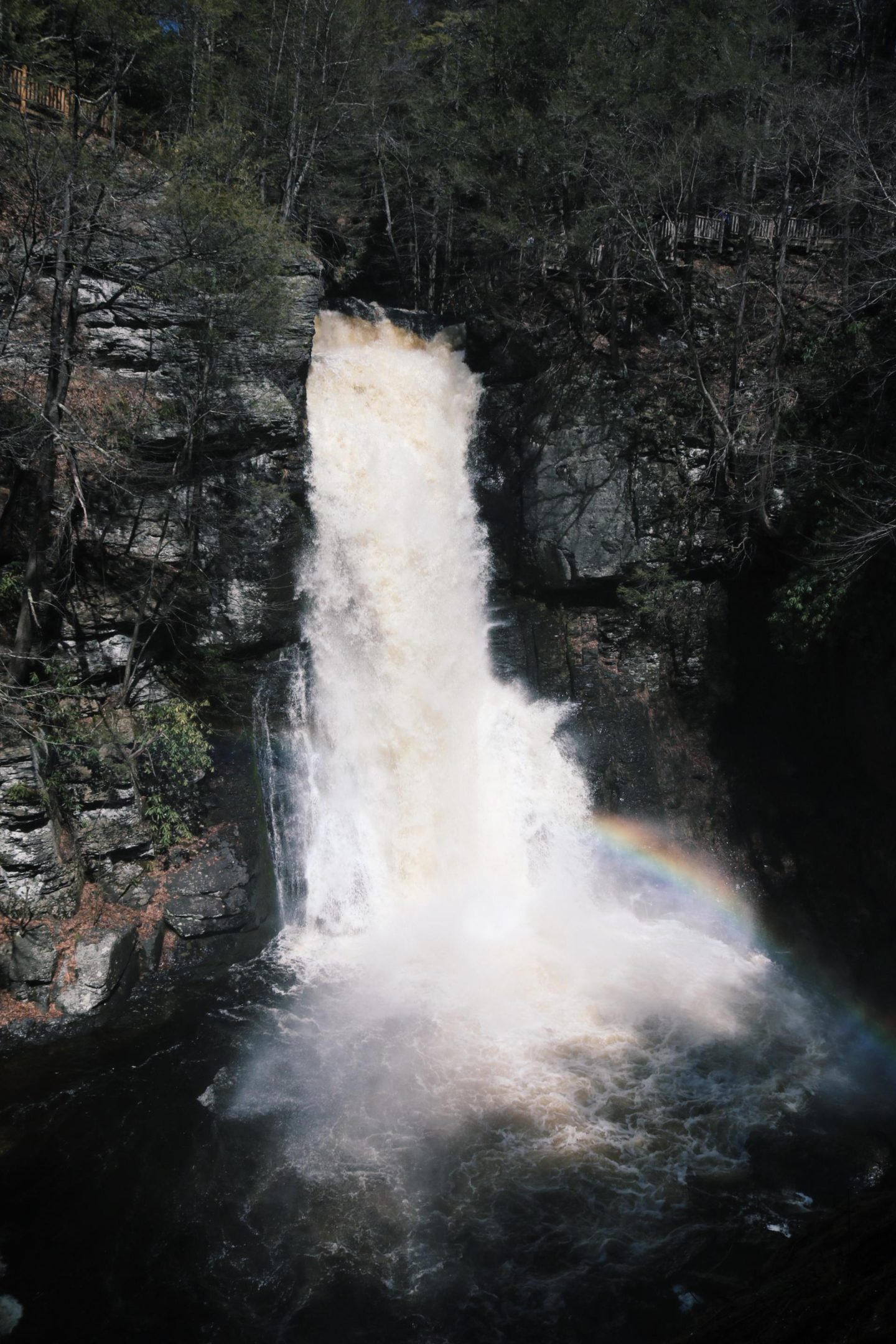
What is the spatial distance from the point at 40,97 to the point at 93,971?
16573 millimetres

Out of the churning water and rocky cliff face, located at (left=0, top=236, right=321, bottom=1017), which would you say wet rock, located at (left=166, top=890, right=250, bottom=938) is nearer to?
rocky cliff face, located at (left=0, top=236, right=321, bottom=1017)

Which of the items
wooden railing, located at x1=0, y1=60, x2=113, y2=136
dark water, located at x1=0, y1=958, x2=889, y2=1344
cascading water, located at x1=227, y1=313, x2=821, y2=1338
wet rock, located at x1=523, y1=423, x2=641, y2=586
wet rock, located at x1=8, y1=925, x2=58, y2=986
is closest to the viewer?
dark water, located at x1=0, y1=958, x2=889, y2=1344

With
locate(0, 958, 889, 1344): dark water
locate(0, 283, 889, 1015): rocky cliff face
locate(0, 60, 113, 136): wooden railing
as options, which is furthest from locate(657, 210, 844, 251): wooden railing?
locate(0, 958, 889, 1344): dark water

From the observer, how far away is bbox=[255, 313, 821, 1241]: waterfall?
803cm

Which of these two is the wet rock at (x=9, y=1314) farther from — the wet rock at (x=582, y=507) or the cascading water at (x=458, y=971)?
the wet rock at (x=582, y=507)

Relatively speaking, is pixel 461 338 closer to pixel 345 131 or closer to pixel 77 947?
pixel 345 131

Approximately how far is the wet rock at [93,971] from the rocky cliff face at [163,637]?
19 mm

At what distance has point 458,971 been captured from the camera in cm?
1076

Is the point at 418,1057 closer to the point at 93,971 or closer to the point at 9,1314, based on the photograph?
the point at 9,1314

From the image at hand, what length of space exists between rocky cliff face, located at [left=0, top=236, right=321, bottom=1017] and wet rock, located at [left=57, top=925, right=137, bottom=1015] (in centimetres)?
2

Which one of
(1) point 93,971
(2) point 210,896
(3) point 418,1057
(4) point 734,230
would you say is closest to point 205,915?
(2) point 210,896

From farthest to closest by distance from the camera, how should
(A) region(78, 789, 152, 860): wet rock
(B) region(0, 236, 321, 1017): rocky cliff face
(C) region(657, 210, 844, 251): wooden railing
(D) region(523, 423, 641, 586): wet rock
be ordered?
(C) region(657, 210, 844, 251): wooden railing < (D) region(523, 423, 641, 586): wet rock < (A) region(78, 789, 152, 860): wet rock < (B) region(0, 236, 321, 1017): rocky cliff face

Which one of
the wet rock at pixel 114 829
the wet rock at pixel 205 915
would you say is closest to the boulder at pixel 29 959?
the wet rock at pixel 114 829

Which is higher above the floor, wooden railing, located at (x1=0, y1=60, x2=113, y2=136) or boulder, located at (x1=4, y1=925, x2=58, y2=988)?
wooden railing, located at (x1=0, y1=60, x2=113, y2=136)
